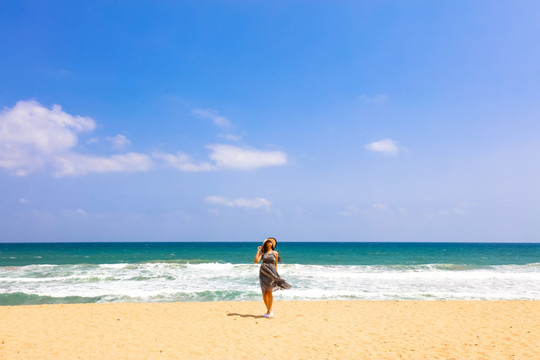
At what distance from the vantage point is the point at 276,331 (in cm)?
785

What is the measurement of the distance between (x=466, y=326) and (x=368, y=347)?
3.26 meters

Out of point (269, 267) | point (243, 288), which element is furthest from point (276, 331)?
point (243, 288)

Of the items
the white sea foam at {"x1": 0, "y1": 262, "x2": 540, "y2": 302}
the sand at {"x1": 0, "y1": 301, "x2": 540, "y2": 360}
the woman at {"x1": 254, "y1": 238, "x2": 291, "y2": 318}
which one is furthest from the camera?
the white sea foam at {"x1": 0, "y1": 262, "x2": 540, "y2": 302}

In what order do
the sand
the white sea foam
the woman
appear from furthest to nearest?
the white sea foam < the woman < the sand

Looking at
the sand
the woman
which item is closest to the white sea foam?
the sand

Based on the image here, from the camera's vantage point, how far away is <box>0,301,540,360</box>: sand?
6383mm

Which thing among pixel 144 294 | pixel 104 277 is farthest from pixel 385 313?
pixel 104 277

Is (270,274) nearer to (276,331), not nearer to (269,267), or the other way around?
(269,267)

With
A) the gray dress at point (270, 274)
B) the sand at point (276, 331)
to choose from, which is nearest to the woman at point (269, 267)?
the gray dress at point (270, 274)

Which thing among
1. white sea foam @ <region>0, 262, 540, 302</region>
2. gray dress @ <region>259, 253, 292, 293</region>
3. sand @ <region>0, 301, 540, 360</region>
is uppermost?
gray dress @ <region>259, 253, 292, 293</region>

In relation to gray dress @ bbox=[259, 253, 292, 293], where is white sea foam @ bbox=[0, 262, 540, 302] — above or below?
below

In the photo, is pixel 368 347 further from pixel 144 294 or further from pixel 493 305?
pixel 144 294

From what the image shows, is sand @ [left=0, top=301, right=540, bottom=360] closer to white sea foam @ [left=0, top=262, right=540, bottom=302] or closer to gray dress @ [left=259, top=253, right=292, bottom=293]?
gray dress @ [left=259, top=253, right=292, bottom=293]

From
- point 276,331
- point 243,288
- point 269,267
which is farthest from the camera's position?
point 243,288
